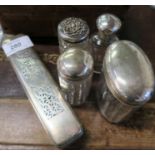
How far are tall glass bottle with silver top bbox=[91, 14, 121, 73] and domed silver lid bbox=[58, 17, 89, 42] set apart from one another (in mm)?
28

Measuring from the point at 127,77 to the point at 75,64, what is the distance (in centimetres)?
7

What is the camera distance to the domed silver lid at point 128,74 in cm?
29

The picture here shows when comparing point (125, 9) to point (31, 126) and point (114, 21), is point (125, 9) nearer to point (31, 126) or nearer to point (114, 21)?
point (114, 21)

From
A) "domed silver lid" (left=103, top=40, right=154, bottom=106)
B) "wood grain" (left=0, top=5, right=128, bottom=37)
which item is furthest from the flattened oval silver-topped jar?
"wood grain" (left=0, top=5, right=128, bottom=37)

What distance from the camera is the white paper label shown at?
0.41 m

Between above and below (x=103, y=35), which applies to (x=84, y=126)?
below

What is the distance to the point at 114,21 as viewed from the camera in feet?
1.16

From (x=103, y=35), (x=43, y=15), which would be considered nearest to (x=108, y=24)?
(x=103, y=35)

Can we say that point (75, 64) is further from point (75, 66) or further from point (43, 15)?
point (43, 15)

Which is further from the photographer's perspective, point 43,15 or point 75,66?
point 43,15

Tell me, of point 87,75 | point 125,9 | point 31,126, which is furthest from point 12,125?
point 125,9

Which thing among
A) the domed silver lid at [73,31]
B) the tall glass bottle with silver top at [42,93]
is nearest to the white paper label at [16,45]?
the tall glass bottle with silver top at [42,93]

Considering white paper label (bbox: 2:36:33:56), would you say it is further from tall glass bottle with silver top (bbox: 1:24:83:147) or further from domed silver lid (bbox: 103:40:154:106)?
domed silver lid (bbox: 103:40:154:106)

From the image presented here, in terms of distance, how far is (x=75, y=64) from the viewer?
0.31 metres
